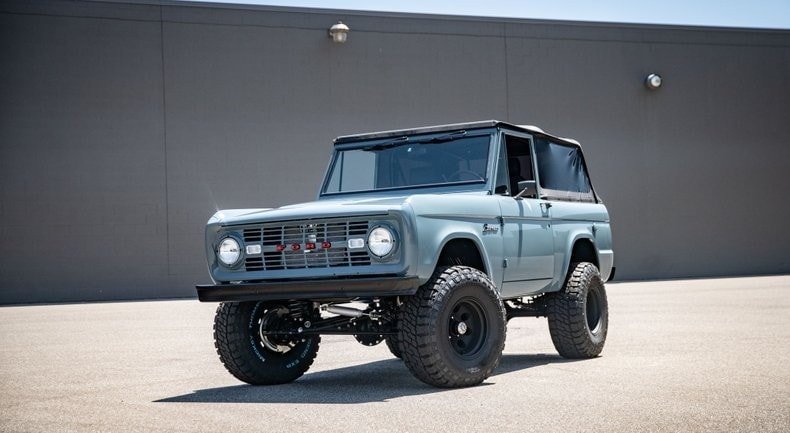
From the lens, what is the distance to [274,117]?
24094 millimetres

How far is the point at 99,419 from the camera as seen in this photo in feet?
21.9

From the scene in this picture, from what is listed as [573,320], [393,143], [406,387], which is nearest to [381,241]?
[406,387]

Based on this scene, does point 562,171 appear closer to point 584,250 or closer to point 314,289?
point 584,250

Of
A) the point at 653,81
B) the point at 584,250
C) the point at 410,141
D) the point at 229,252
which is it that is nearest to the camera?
the point at 229,252

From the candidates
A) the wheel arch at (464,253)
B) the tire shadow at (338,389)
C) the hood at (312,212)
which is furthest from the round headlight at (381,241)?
the tire shadow at (338,389)

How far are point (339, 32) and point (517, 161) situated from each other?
1523cm

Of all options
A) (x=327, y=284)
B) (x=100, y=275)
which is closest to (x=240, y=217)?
(x=327, y=284)

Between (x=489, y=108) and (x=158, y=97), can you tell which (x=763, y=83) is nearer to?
(x=489, y=108)

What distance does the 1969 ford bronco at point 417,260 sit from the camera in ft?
24.6

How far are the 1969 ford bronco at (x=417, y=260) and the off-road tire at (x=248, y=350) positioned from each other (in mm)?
11

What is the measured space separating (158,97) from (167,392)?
52.9ft

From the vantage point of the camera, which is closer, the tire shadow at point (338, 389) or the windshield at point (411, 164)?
the tire shadow at point (338, 389)

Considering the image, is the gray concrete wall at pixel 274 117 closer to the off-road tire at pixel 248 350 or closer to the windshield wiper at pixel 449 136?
the windshield wiper at pixel 449 136

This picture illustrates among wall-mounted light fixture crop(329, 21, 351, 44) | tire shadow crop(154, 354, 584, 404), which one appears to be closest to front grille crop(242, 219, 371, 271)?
tire shadow crop(154, 354, 584, 404)
